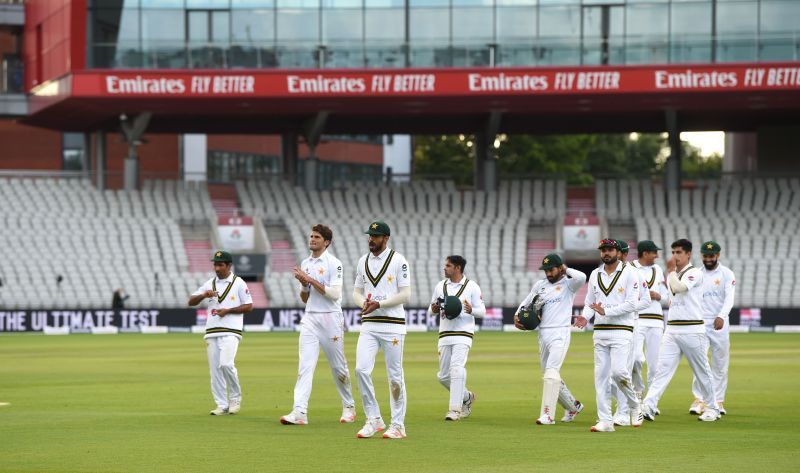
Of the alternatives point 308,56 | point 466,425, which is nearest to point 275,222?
point 308,56

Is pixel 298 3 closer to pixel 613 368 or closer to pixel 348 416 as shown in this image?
pixel 348 416

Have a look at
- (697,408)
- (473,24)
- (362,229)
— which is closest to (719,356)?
(697,408)

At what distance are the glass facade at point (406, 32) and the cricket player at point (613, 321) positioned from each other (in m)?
38.6

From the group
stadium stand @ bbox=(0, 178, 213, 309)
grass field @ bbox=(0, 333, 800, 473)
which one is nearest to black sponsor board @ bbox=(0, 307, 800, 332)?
stadium stand @ bbox=(0, 178, 213, 309)

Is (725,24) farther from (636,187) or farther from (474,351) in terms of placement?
(474,351)

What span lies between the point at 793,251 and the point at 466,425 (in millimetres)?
38990

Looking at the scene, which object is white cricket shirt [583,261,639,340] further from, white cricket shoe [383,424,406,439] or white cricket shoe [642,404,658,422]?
white cricket shoe [383,424,406,439]

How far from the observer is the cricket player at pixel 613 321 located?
1644 centimetres

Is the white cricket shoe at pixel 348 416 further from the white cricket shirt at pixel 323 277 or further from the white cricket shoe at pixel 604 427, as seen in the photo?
the white cricket shoe at pixel 604 427

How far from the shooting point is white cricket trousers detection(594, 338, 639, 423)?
1644 centimetres

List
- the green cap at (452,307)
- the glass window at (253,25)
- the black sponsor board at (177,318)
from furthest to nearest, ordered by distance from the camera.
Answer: the glass window at (253,25)
the black sponsor board at (177,318)
the green cap at (452,307)

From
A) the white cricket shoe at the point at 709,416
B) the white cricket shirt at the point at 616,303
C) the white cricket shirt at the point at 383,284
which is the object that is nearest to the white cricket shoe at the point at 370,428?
the white cricket shirt at the point at 383,284

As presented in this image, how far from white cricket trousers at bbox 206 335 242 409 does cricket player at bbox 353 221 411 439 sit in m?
3.29

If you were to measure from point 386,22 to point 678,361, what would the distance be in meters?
38.9
